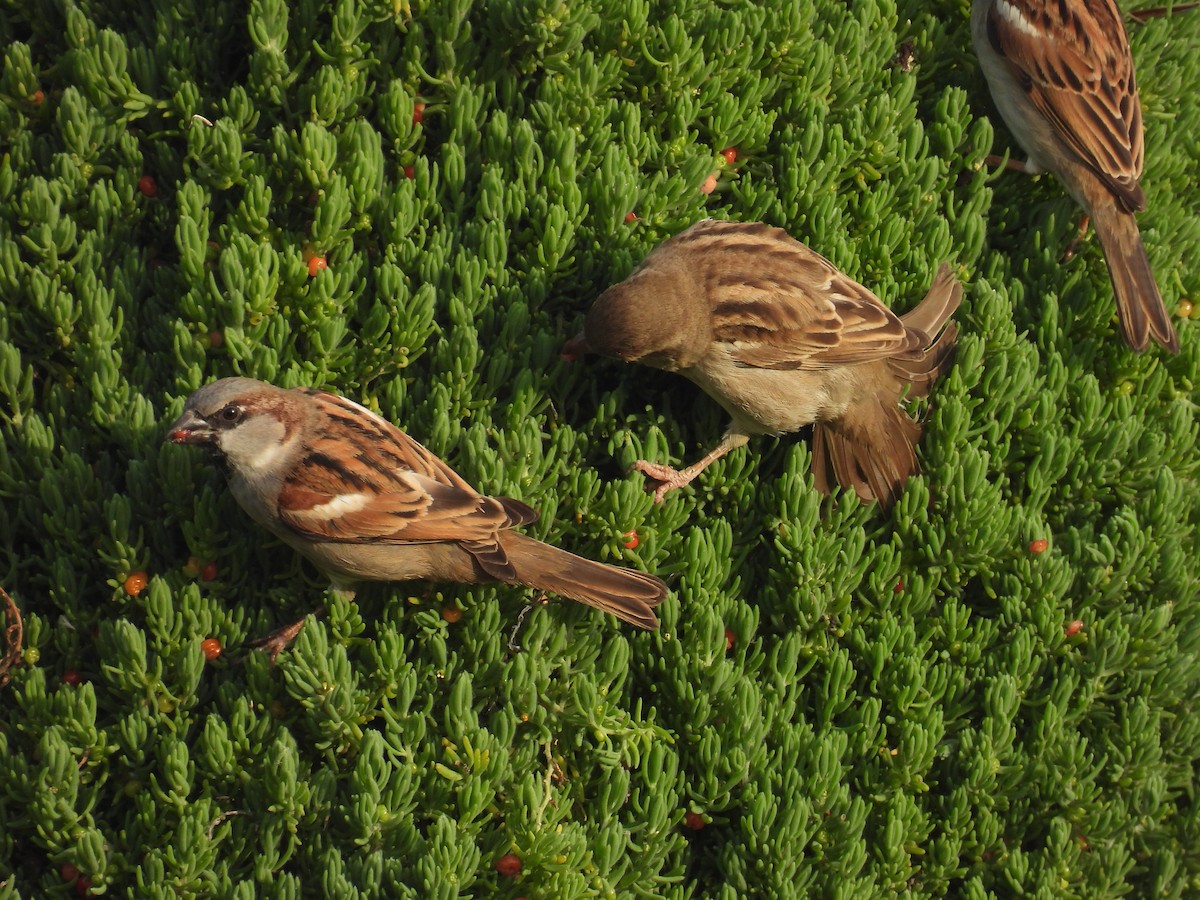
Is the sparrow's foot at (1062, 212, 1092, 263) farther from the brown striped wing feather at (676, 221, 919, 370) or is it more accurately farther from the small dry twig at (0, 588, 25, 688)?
the small dry twig at (0, 588, 25, 688)

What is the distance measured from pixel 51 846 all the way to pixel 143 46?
2.39 meters

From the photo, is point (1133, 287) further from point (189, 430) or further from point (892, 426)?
point (189, 430)

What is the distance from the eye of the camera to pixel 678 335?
12.7ft

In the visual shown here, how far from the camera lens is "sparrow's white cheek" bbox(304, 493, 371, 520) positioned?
3584mm

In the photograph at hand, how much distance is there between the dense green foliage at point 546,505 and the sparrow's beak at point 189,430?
73 mm

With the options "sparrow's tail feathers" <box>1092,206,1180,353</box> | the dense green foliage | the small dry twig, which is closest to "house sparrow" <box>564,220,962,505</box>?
the dense green foliage

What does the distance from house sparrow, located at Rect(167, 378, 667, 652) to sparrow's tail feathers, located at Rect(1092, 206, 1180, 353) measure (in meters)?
1.92

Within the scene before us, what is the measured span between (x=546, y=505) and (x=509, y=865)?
1019mm

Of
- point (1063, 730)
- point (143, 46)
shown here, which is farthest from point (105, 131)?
point (1063, 730)

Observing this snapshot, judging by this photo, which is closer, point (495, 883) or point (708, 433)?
point (495, 883)

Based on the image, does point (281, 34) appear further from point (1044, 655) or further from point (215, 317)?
point (1044, 655)

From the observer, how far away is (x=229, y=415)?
3.50 m

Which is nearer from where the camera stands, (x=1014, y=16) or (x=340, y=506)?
(x=340, y=506)

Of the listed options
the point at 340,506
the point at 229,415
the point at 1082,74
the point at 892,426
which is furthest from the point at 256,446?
the point at 1082,74
